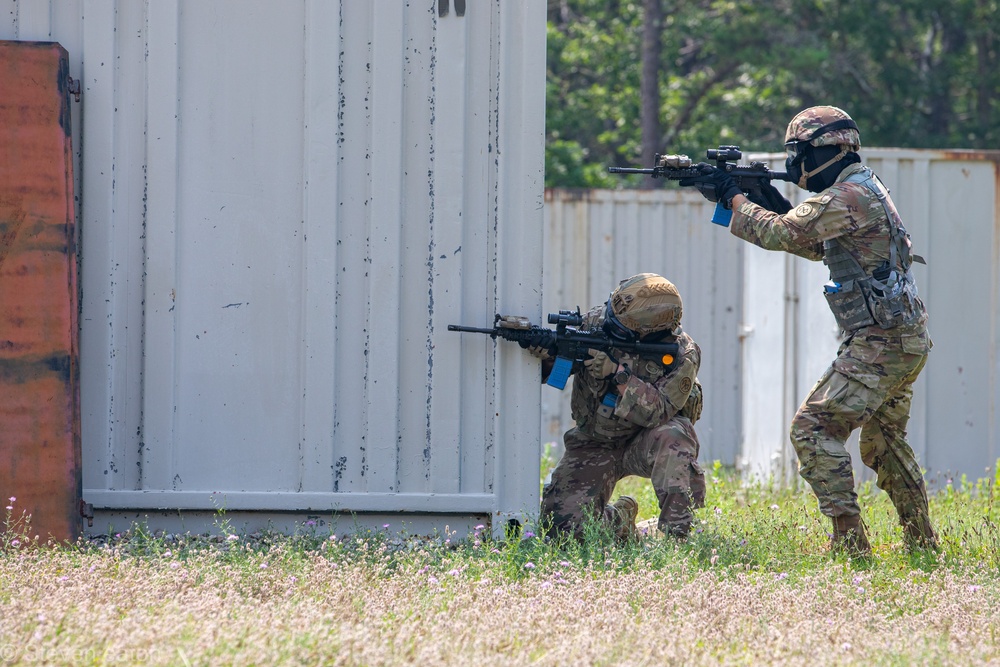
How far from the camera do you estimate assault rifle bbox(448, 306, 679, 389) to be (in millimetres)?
4863

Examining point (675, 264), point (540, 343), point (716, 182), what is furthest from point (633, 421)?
point (675, 264)

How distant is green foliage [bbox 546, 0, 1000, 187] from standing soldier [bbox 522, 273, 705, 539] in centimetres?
1304

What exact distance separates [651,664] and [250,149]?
8.89 feet

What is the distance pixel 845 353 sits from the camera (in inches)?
201

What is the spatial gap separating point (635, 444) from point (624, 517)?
33cm

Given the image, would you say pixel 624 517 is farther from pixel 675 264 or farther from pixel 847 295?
pixel 675 264

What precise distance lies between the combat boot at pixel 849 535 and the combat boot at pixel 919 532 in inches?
13.9

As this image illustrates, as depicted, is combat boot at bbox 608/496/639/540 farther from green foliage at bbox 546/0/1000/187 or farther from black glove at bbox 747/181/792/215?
green foliage at bbox 546/0/1000/187

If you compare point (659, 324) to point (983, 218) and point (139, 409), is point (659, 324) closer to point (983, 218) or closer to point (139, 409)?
point (139, 409)

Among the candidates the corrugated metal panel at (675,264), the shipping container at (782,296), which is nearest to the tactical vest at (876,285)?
the shipping container at (782,296)

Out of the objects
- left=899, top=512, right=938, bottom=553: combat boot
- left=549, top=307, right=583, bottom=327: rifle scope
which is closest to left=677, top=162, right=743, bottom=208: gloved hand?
left=549, top=307, right=583, bottom=327: rifle scope

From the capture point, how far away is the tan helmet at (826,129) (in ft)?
16.7

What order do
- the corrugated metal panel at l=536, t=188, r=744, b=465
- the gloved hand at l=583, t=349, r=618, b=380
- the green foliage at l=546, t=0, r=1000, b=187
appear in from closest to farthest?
the gloved hand at l=583, t=349, r=618, b=380 → the corrugated metal panel at l=536, t=188, r=744, b=465 → the green foliage at l=546, t=0, r=1000, b=187

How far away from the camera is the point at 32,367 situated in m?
4.58
